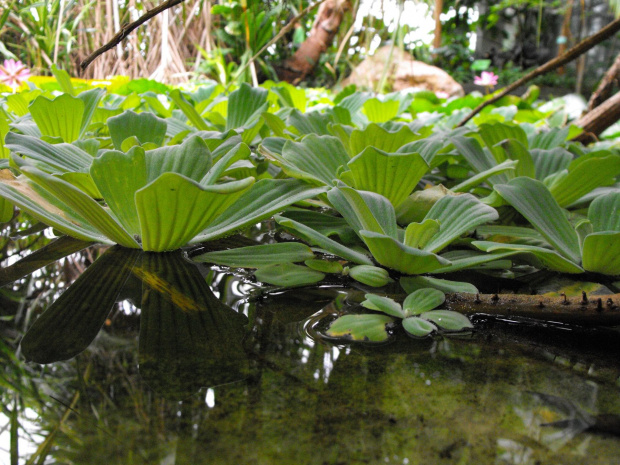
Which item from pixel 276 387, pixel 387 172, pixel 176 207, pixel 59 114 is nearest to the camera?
pixel 276 387

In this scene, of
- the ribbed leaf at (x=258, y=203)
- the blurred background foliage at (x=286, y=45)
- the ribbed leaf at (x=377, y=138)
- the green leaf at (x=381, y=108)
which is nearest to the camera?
the ribbed leaf at (x=258, y=203)

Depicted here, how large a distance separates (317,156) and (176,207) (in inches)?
17.3

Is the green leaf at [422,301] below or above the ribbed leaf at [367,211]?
below

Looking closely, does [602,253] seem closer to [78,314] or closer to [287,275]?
[287,275]

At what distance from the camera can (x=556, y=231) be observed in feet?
2.61

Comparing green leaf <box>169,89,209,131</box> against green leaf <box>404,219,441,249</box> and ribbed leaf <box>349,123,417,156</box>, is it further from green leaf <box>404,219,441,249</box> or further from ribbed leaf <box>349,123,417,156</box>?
green leaf <box>404,219,441,249</box>

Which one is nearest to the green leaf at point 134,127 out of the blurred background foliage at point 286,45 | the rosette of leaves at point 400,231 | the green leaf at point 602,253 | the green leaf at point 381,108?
the rosette of leaves at point 400,231

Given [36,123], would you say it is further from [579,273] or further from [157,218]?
[579,273]

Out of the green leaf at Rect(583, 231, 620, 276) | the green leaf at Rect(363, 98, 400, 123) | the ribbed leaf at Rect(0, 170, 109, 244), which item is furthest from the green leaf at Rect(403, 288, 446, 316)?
the green leaf at Rect(363, 98, 400, 123)

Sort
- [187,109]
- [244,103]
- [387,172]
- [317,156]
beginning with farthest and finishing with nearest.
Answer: [244,103] < [187,109] < [317,156] < [387,172]

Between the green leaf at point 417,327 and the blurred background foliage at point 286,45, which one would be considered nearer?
the green leaf at point 417,327

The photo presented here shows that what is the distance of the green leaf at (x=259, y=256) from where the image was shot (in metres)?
0.70

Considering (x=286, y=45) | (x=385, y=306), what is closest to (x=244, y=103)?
(x=385, y=306)

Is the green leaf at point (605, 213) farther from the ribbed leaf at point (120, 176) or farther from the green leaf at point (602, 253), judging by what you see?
the ribbed leaf at point (120, 176)
